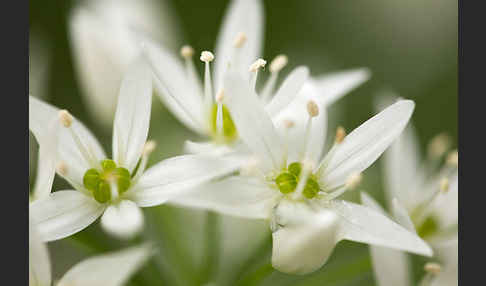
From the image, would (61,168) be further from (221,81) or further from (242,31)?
(242,31)

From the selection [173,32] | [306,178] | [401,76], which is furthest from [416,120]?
[306,178]

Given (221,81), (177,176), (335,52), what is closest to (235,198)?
(177,176)

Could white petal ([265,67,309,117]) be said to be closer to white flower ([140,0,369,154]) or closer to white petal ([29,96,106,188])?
white flower ([140,0,369,154])

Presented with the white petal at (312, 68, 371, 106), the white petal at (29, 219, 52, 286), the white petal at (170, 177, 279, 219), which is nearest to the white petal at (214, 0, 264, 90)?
the white petal at (312, 68, 371, 106)

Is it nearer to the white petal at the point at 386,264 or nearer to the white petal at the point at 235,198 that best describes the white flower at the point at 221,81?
the white petal at the point at 235,198

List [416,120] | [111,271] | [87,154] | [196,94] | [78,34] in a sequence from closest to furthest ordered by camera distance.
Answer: [111,271]
[87,154]
[196,94]
[78,34]
[416,120]

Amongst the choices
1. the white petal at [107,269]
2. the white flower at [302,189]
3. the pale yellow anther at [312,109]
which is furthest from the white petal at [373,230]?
the white petal at [107,269]

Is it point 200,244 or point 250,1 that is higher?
→ point 250,1

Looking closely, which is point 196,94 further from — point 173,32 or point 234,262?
point 173,32
